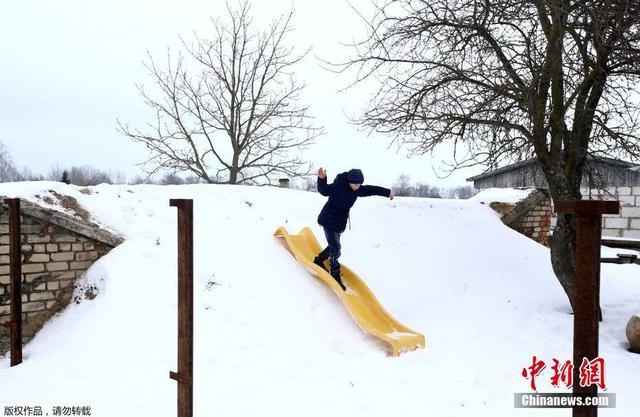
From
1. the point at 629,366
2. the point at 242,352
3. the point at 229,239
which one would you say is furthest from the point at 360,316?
the point at 629,366

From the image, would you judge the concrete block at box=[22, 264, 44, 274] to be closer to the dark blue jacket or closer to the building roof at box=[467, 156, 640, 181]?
the dark blue jacket

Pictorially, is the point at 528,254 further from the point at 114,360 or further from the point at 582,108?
the point at 114,360

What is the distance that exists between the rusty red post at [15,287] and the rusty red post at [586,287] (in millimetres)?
5673

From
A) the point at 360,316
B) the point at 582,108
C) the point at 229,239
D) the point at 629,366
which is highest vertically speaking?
the point at 582,108

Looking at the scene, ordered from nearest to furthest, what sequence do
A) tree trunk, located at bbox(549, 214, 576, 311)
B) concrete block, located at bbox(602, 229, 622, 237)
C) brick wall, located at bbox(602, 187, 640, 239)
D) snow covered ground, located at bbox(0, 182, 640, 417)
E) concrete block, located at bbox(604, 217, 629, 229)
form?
snow covered ground, located at bbox(0, 182, 640, 417)
tree trunk, located at bbox(549, 214, 576, 311)
brick wall, located at bbox(602, 187, 640, 239)
concrete block, located at bbox(604, 217, 629, 229)
concrete block, located at bbox(602, 229, 622, 237)

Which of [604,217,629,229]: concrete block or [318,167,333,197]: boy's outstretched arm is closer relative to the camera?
[318,167,333,197]: boy's outstretched arm

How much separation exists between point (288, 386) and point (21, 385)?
2.64 metres

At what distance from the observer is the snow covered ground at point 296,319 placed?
16.3 ft

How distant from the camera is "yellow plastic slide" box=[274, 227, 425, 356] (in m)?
6.39

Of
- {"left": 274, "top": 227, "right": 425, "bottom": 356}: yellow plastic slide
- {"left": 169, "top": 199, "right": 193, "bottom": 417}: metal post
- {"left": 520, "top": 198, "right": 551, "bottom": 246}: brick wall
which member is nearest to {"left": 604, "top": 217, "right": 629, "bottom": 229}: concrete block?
{"left": 520, "top": 198, "right": 551, "bottom": 246}: brick wall

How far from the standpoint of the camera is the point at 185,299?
3.31 m

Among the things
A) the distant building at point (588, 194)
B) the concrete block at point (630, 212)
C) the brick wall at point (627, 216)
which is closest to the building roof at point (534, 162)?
the distant building at point (588, 194)

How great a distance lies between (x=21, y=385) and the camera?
5.12 meters

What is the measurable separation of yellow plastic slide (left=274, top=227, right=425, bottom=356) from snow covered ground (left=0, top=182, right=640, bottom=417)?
18 centimetres
